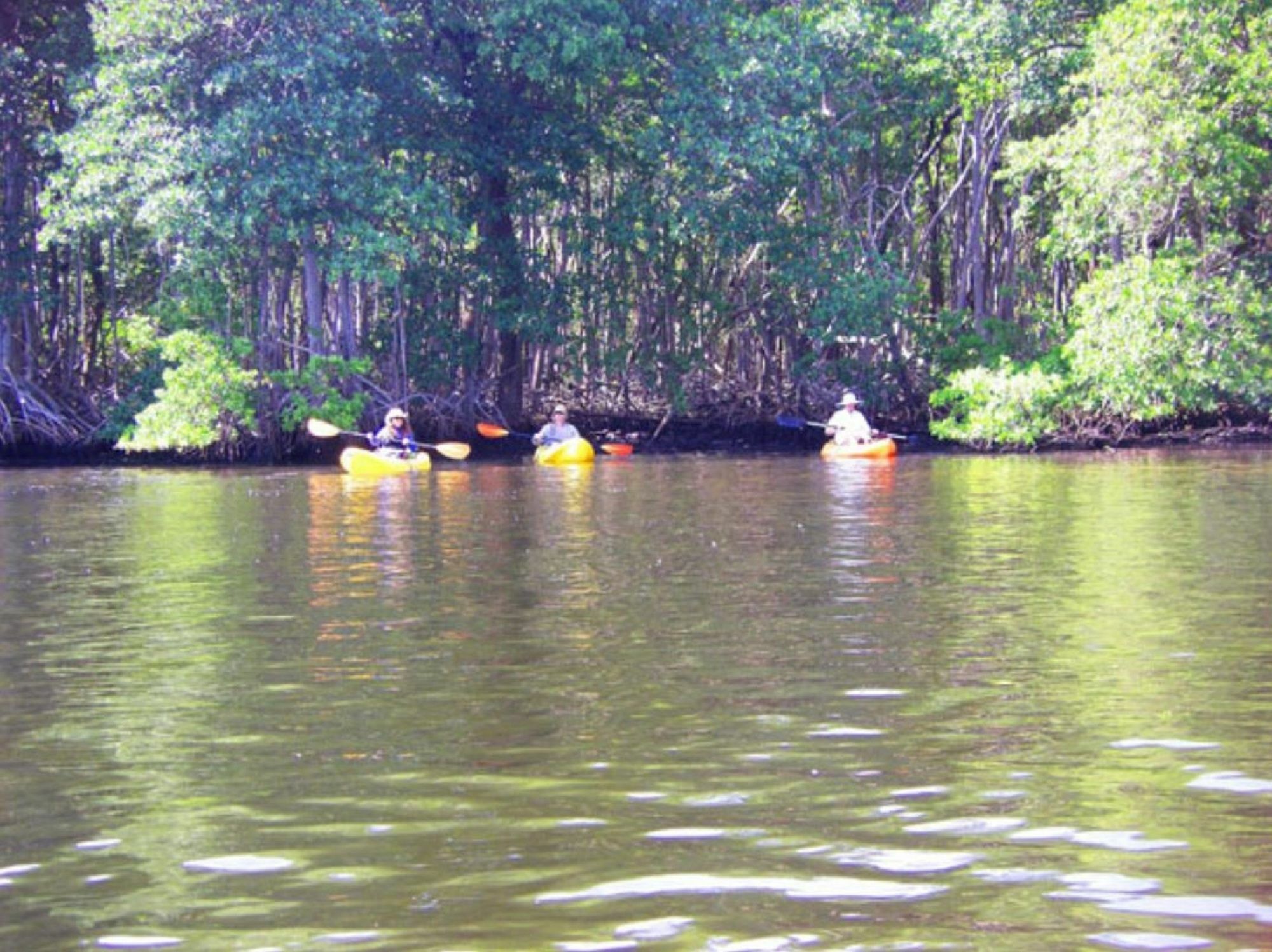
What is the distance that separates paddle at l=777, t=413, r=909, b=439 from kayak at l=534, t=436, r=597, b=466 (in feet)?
13.3

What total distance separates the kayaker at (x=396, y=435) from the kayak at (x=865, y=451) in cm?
537

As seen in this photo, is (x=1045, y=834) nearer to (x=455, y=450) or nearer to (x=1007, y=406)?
(x=455, y=450)

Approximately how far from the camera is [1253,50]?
25.9 m

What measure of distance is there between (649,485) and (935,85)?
1247 centimetres

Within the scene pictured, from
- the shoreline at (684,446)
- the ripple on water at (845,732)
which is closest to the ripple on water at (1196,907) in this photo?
the ripple on water at (845,732)

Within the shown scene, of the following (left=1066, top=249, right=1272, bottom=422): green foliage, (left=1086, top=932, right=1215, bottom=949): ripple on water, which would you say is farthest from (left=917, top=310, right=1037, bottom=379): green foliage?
(left=1086, top=932, right=1215, bottom=949): ripple on water

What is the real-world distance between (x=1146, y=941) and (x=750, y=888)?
959 mm

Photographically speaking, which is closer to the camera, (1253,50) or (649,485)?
(649,485)

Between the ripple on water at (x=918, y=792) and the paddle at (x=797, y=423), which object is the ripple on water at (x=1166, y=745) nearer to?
the ripple on water at (x=918, y=792)

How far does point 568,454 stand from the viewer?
2531 centimetres

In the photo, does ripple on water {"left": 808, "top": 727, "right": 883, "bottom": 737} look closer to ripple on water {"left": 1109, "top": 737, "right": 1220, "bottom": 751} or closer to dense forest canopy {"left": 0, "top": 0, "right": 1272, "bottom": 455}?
ripple on water {"left": 1109, "top": 737, "right": 1220, "bottom": 751}

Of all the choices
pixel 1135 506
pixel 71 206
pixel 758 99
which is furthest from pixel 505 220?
pixel 1135 506

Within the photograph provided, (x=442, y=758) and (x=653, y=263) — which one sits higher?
(x=653, y=263)

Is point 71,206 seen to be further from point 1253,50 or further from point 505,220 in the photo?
point 1253,50
